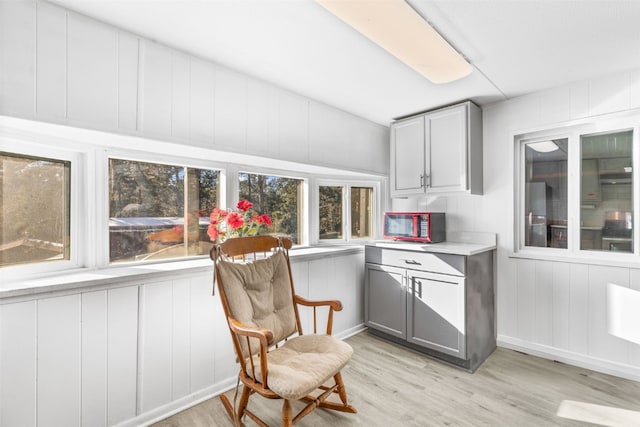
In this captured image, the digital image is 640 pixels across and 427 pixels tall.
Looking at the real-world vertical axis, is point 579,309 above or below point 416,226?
below

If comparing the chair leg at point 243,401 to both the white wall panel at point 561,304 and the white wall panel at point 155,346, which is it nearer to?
the white wall panel at point 155,346

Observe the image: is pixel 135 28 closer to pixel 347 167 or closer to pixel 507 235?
pixel 347 167

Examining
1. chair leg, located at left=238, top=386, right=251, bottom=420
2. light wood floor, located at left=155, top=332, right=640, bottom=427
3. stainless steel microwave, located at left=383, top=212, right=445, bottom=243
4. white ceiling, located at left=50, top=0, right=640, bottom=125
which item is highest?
white ceiling, located at left=50, top=0, right=640, bottom=125

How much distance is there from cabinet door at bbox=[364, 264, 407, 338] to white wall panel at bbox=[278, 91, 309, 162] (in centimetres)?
135

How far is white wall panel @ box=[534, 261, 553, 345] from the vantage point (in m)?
2.66

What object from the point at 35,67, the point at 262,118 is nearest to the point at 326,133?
the point at 262,118

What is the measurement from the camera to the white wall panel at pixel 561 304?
8.45ft

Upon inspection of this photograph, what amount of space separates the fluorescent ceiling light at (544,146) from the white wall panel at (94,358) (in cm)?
357

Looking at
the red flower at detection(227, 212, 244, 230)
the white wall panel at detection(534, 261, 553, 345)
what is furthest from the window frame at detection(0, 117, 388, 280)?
the white wall panel at detection(534, 261, 553, 345)

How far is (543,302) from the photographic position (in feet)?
8.86

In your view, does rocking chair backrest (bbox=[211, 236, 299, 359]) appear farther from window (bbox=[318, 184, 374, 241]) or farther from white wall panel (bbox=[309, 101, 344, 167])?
window (bbox=[318, 184, 374, 241])

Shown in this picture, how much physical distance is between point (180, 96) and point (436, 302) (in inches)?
98.7

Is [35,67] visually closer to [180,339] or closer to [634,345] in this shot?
[180,339]

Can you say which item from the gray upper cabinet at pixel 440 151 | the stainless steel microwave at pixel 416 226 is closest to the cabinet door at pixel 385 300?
the stainless steel microwave at pixel 416 226
